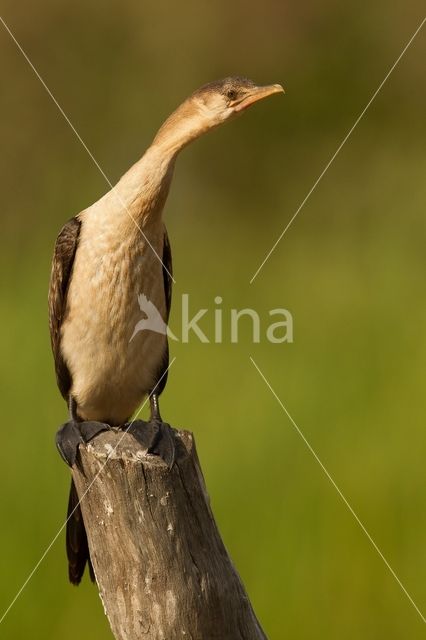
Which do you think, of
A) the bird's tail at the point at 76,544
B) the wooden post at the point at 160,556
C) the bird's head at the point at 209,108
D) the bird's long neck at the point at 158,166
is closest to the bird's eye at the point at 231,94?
the bird's head at the point at 209,108

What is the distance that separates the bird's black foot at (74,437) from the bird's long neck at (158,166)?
2.14 feet

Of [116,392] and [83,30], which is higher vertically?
[83,30]

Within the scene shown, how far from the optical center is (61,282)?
12.3 ft

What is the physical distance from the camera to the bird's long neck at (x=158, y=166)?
348cm

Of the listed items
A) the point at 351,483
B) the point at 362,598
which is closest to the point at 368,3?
the point at 351,483

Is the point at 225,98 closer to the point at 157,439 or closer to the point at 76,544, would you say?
the point at 157,439

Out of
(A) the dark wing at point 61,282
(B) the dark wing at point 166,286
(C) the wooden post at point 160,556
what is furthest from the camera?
(B) the dark wing at point 166,286

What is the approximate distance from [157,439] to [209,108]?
107 cm

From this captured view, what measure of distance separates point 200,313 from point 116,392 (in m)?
1.84

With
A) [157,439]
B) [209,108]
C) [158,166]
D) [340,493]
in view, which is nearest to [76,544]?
[157,439]

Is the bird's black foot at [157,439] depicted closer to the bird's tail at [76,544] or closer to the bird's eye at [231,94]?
the bird's tail at [76,544]

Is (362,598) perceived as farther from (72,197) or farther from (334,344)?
(72,197)

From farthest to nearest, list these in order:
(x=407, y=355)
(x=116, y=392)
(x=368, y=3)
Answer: (x=368, y=3) < (x=407, y=355) < (x=116, y=392)

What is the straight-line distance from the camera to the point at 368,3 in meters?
8.20
